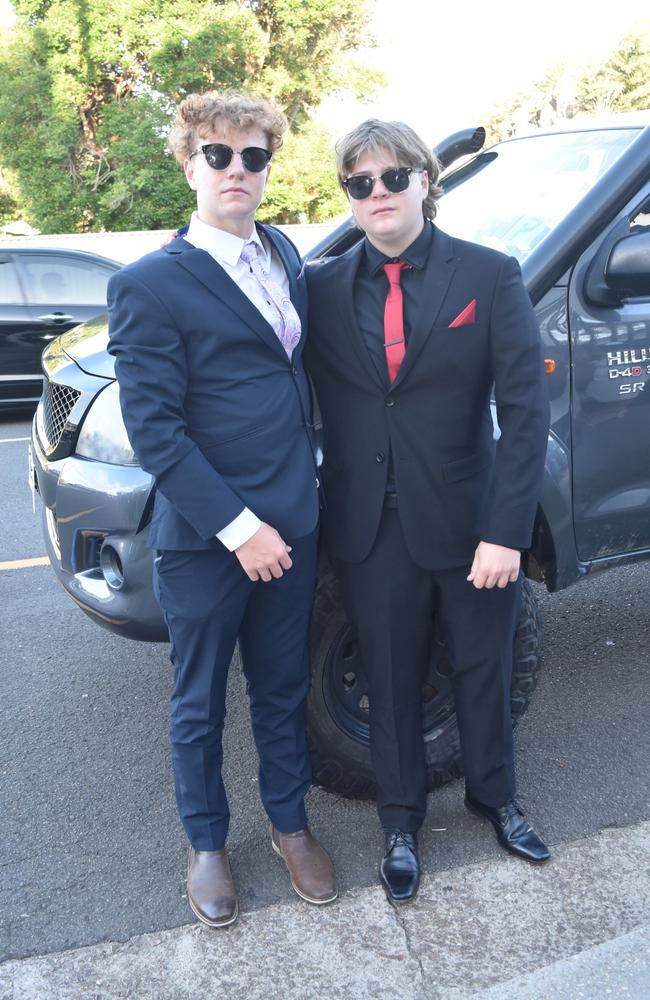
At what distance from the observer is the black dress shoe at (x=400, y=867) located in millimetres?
2537

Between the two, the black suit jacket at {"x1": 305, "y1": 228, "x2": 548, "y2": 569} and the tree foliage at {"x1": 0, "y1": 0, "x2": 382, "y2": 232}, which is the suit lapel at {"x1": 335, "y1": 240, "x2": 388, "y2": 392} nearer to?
the black suit jacket at {"x1": 305, "y1": 228, "x2": 548, "y2": 569}

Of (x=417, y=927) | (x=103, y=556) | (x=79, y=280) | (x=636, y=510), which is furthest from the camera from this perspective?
(x=79, y=280)

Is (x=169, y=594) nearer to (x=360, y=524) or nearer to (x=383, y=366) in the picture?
(x=360, y=524)

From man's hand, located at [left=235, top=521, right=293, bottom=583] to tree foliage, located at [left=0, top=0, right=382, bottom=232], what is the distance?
21.9m

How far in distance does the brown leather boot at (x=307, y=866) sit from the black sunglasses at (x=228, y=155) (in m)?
1.74

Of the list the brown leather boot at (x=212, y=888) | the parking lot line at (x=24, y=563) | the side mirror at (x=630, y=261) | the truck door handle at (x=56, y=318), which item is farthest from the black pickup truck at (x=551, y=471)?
the truck door handle at (x=56, y=318)

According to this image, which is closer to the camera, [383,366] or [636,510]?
[383,366]

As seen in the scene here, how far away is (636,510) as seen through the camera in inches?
121

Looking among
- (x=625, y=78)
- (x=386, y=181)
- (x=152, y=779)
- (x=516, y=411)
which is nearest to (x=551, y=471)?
(x=516, y=411)

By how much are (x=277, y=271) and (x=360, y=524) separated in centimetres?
67

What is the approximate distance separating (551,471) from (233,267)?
116 centimetres

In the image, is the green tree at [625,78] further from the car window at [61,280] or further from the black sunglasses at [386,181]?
the black sunglasses at [386,181]

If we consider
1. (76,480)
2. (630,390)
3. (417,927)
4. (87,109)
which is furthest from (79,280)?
(87,109)

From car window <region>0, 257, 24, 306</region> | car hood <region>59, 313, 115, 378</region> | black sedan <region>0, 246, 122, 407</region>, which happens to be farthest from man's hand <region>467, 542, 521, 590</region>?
car window <region>0, 257, 24, 306</region>
